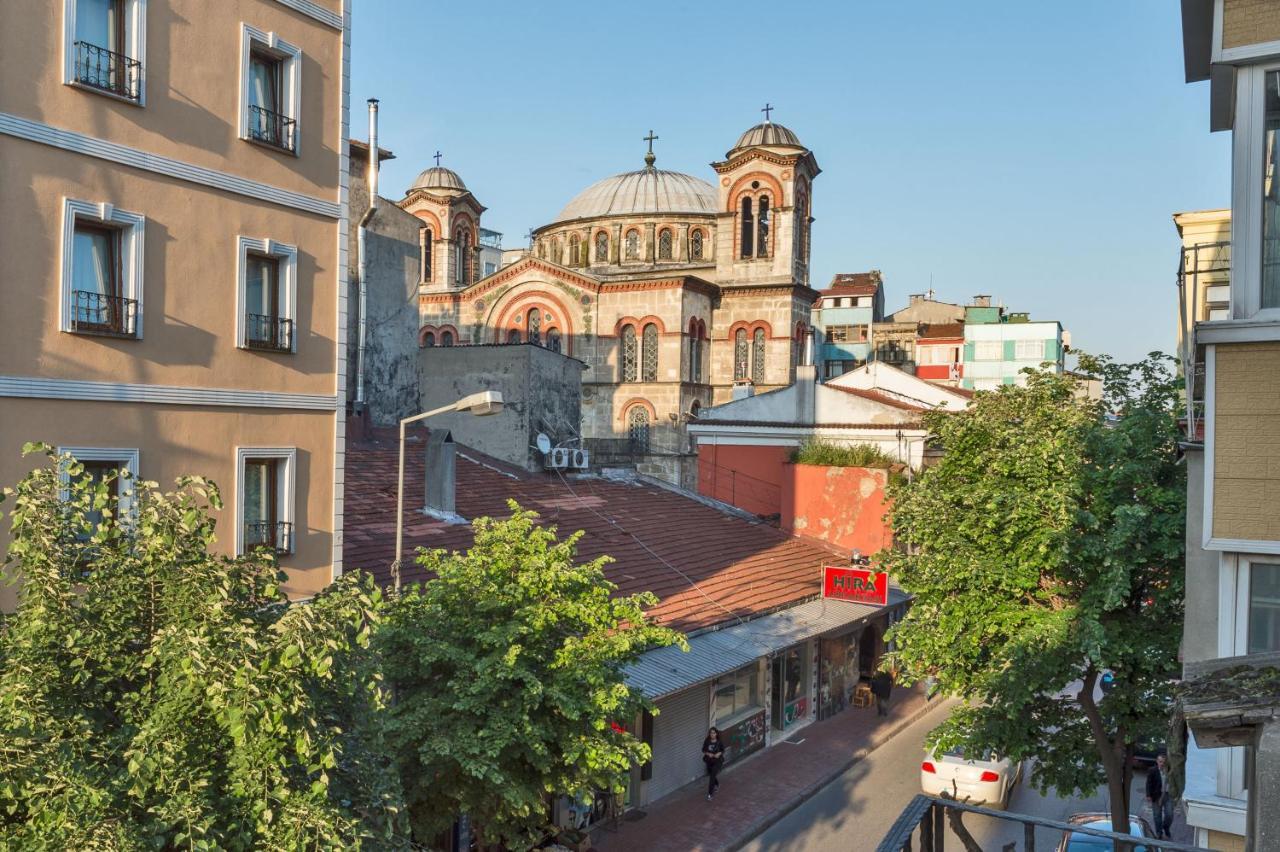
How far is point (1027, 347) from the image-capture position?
203ft

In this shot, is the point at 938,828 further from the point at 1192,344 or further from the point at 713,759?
the point at 713,759

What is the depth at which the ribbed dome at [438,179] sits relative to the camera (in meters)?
57.2

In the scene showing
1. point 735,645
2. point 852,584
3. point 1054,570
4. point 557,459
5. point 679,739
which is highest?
point 557,459

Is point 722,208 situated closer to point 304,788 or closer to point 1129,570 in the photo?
point 1129,570

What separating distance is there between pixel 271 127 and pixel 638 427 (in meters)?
35.9

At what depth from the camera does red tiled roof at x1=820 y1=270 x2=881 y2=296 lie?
243 feet

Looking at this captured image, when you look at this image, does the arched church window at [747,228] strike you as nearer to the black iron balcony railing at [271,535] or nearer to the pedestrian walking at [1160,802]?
the pedestrian walking at [1160,802]

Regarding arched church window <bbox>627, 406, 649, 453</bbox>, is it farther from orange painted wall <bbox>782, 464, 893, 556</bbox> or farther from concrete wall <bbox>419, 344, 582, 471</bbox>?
concrete wall <bbox>419, 344, 582, 471</bbox>

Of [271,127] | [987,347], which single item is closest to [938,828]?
[271,127]

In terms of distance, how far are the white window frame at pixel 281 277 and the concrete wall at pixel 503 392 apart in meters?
13.5

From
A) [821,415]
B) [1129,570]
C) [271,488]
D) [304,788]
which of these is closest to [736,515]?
[821,415]

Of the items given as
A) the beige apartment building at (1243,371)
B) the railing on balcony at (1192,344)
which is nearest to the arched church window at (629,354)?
the railing on balcony at (1192,344)

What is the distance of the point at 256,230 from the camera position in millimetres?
12344

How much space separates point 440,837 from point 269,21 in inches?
423
